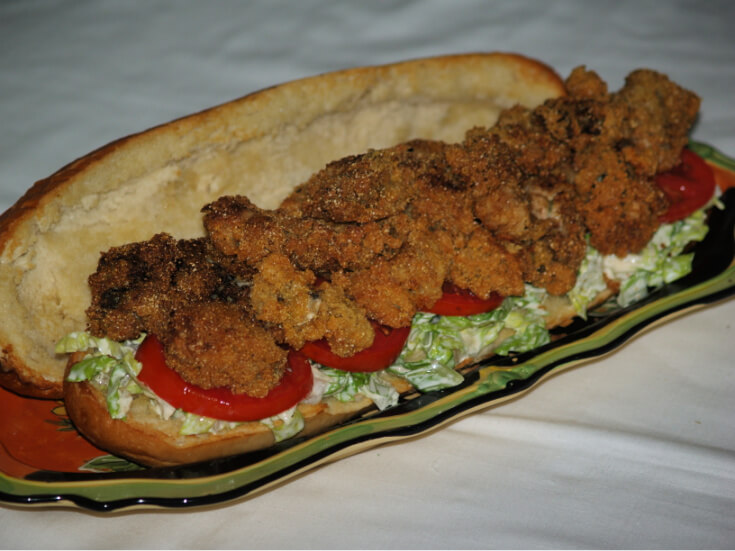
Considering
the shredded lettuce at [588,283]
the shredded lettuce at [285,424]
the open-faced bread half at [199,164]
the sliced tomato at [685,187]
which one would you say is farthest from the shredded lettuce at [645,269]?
the shredded lettuce at [285,424]

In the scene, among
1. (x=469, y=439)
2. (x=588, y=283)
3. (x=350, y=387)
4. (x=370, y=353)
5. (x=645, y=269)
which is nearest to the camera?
(x=370, y=353)

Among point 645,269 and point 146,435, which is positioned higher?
point 645,269

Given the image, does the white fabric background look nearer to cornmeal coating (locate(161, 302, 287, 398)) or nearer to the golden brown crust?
the golden brown crust

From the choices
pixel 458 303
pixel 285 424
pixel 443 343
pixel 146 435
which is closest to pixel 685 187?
pixel 458 303

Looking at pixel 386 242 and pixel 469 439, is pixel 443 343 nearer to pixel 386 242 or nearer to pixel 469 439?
pixel 469 439

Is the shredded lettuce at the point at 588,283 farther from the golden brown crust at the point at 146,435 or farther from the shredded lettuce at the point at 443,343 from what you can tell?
the golden brown crust at the point at 146,435

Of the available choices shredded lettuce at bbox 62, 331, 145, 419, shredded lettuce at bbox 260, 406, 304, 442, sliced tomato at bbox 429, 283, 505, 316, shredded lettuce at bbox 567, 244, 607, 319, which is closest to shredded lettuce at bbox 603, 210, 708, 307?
shredded lettuce at bbox 567, 244, 607, 319
